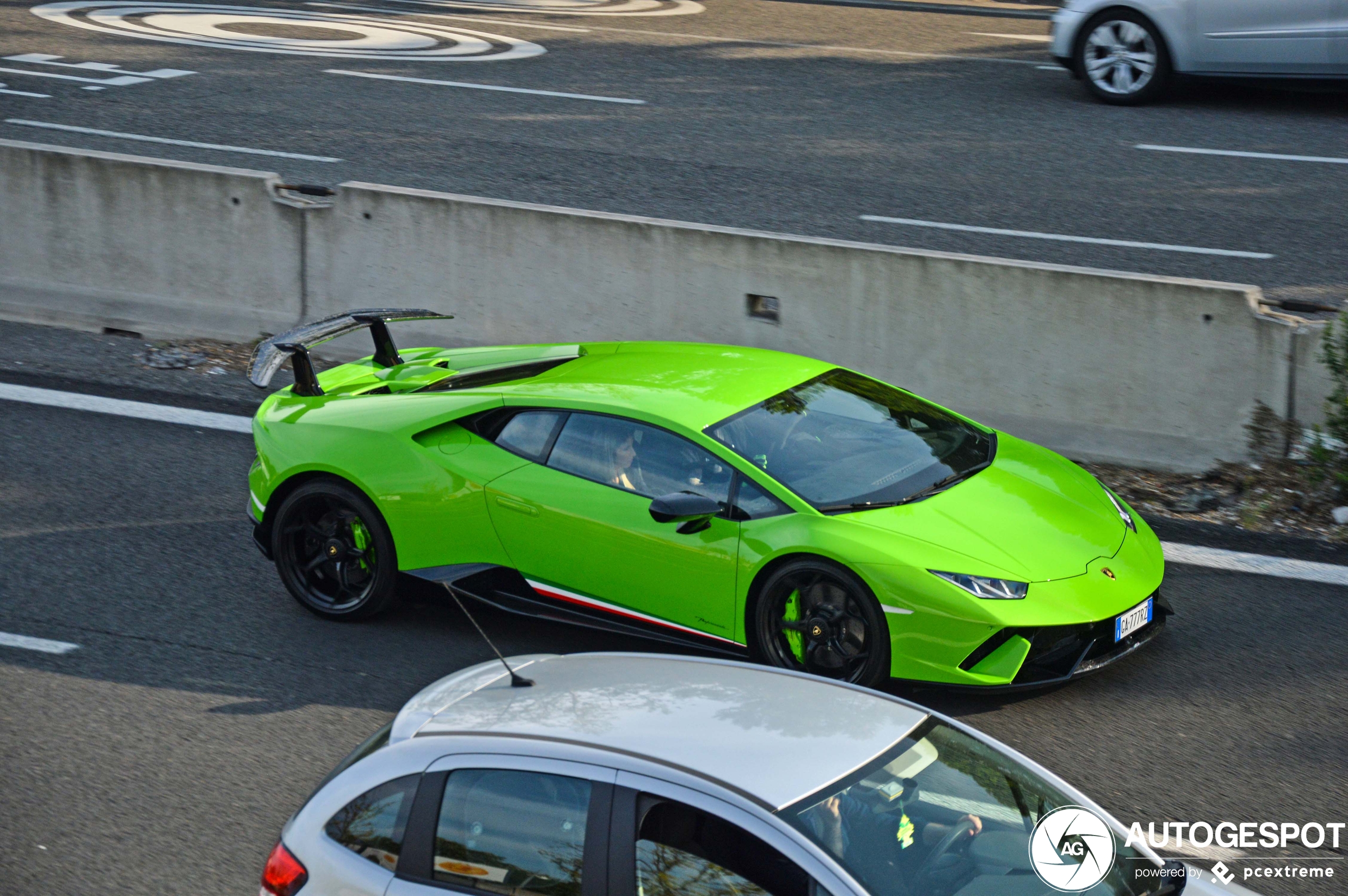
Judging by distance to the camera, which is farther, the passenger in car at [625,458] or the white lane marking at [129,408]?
the white lane marking at [129,408]

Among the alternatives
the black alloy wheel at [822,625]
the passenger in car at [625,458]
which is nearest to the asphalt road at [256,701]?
the black alloy wheel at [822,625]

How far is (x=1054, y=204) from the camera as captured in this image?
12.5 m

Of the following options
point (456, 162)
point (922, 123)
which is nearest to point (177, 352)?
point (456, 162)

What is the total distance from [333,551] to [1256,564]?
16.0ft

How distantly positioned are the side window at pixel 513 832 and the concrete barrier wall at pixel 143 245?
7.96m

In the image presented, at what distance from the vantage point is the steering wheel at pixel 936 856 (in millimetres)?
3361

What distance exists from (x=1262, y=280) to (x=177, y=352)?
8.25 m

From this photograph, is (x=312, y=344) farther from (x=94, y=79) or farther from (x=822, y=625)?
(x=94, y=79)

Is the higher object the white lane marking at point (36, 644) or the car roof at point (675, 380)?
the car roof at point (675, 380)

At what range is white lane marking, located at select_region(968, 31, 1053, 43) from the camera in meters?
18.6

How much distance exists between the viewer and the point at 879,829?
3424 millimetres

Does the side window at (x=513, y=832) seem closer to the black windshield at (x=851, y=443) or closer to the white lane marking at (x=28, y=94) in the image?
the black windshield at (x=851, y=443)

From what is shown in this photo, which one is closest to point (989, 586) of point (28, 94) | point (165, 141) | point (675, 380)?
point (675, 380)

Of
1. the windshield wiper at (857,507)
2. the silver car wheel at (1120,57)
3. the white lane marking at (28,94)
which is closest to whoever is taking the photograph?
the windshield wiper at (857,507)
